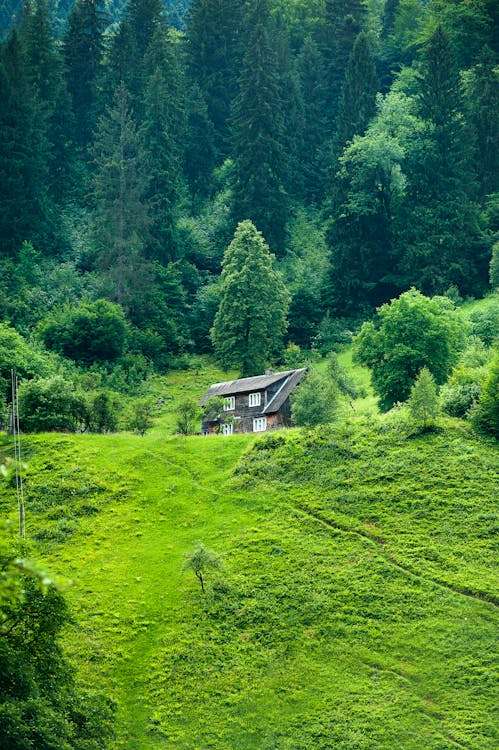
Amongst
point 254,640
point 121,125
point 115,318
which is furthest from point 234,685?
point 121,125

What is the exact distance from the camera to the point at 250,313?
306 feet

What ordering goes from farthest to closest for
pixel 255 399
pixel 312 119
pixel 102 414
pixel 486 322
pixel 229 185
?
1. pixel 312 119
2. pixel 229 185
3. pixel 486 322
4. pixel 255 399
5. pixel 102 414

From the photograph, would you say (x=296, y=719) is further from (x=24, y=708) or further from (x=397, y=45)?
(x=397, y=45)

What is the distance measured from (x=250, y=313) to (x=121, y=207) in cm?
2106

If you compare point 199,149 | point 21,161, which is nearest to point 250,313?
point 21,161

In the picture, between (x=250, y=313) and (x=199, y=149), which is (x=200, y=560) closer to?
(x=250, y=313)

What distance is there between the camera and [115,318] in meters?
96.8

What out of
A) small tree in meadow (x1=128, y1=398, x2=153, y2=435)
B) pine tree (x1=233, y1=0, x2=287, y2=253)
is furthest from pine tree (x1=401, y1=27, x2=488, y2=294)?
small tree in meadow (x1=128, y1=398, x2=153, y2=435)

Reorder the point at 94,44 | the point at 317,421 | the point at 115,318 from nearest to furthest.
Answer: the point at 317,421 → the point at 115,318 → the point at 94,44

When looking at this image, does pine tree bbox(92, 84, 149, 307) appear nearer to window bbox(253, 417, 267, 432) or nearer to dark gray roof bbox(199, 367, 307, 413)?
dark gray roof bbox(199, 367, 307, 413)

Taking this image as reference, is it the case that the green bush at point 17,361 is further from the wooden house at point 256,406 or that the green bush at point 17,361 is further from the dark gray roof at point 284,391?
the dark gray roof at point 284,391

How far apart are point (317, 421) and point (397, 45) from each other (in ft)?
239

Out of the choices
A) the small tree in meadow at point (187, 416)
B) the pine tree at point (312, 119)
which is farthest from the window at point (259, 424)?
the pine tree at point (312, 119)

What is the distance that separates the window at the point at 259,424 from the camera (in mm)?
81175
